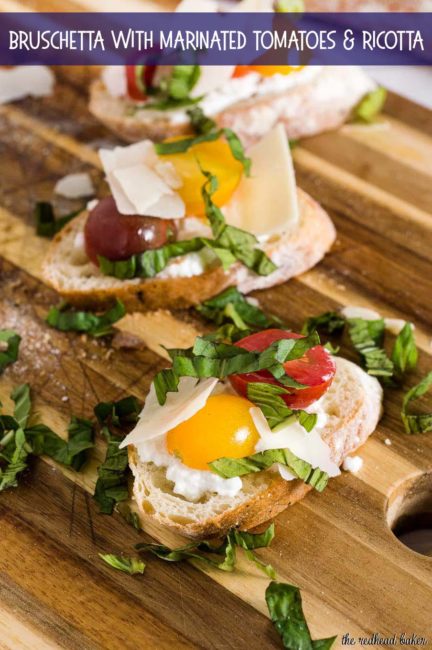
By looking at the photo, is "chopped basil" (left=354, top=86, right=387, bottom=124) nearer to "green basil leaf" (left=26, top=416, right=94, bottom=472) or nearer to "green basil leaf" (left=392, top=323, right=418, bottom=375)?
"green basil leaf" (left=392, top=323, right=418, bottom=375)

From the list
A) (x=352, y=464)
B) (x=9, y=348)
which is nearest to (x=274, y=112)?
(x=9, y=348)

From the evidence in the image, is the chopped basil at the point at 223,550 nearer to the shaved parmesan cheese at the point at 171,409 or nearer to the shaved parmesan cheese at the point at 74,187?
the shaved parmesan cheese at the point at 171,409

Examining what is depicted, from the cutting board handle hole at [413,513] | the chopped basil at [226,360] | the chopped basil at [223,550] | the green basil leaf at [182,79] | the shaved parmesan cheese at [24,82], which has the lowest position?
the cutting board handle hole at [413,513]

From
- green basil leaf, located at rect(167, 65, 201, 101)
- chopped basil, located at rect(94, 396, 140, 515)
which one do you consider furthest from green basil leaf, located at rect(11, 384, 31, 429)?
green basil leaf, located at rect(167, 65, 201, 101)

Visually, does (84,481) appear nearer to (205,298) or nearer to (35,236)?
(205,298)

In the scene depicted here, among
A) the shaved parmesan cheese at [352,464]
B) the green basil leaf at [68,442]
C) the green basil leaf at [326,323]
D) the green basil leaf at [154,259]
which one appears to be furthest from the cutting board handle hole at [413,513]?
the green basil leaf at [154,259]

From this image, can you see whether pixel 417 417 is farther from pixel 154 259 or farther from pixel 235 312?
pixel 154 259
